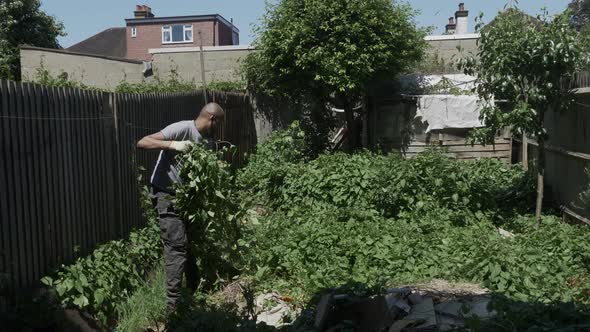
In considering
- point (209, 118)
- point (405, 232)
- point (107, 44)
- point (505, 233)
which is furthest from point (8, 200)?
point (107, 44)

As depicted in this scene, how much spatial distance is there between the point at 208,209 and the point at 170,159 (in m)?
0.59

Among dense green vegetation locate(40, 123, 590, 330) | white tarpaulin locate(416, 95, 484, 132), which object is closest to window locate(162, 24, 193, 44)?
white tarpaulin locate(416, 95, 484, 132)

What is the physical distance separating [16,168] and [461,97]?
9.52 m

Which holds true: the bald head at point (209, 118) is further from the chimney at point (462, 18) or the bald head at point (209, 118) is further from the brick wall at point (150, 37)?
the brick wall at point (150, 37)

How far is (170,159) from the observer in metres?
5.86

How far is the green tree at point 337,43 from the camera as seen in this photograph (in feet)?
39.6

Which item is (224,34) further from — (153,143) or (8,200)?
(8,200)

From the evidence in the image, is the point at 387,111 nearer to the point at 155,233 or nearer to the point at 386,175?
the point at 386,175

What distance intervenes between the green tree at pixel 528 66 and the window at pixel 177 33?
38966 millimetres

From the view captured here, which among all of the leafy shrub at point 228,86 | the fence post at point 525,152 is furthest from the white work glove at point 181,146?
the leafy shrub at point 228,86

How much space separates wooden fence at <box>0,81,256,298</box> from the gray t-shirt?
0.61 metres

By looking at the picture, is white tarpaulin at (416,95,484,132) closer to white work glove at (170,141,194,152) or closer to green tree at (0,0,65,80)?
white work glove at (170,141,194,152)

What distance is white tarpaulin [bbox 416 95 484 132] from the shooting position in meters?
12.3

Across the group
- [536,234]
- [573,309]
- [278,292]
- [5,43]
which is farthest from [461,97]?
[5,43]
